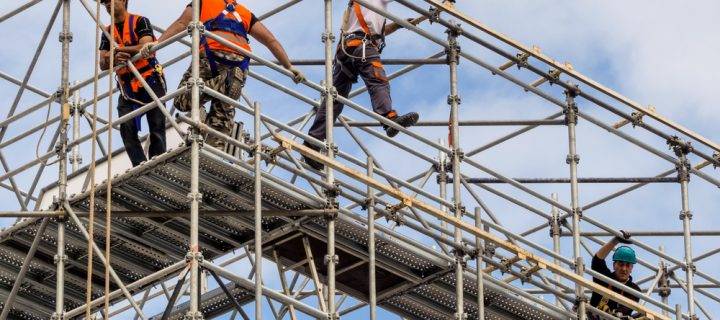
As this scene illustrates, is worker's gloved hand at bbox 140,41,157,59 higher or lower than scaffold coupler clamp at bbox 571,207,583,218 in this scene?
lower

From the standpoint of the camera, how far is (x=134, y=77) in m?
25.7

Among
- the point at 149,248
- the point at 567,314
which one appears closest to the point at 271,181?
the point at 149,248

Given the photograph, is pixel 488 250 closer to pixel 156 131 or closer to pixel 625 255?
pixel 625 255

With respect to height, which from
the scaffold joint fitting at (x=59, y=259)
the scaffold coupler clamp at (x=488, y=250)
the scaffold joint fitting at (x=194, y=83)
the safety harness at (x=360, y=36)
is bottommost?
the scaffold joint fitting at (x=59, y=259)

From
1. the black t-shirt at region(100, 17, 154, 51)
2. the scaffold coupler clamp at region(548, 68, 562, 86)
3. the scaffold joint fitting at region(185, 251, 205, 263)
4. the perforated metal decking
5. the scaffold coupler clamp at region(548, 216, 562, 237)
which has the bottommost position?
the scaffold joint fitting at region(185, 251, 205, 263)

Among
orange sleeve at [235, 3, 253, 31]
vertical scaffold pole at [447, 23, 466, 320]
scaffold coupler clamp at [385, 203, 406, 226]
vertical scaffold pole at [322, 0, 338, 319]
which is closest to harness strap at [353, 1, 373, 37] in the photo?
vertical scaffold pole at [447, 23, 466, 320]

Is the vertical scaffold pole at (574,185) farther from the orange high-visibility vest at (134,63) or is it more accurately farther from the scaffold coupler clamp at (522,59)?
the orange high-visibility vest at (134,63)

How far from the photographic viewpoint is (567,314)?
2784 centimetres

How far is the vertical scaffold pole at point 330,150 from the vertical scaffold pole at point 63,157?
275 centimetres

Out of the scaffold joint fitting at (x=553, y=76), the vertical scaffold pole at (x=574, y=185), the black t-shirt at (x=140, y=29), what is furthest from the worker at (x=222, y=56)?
the vertical scaffold pole at (x=574, y=185)

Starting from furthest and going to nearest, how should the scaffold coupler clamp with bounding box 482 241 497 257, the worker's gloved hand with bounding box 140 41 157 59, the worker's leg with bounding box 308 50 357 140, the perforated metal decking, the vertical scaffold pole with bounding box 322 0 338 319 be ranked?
the worker's leg with bounding box 308 50 357 140
the scaffold coupler clamp with bounding box 482 241 497 257
the worker's gloved hand with bounding box 140 41 157 59
the perforated metal decking
the vertical scaffold pole with bounding box 322 0 338 319

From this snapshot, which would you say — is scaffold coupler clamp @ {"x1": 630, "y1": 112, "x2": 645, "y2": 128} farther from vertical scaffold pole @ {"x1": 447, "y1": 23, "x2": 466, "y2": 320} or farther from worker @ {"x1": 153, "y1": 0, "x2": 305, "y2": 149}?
worker @ {"x1": 153, "y1": 0, "x2": 305, "y2": 149}

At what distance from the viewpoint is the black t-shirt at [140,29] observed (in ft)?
84.9

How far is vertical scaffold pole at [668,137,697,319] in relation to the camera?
29656 millimetres
